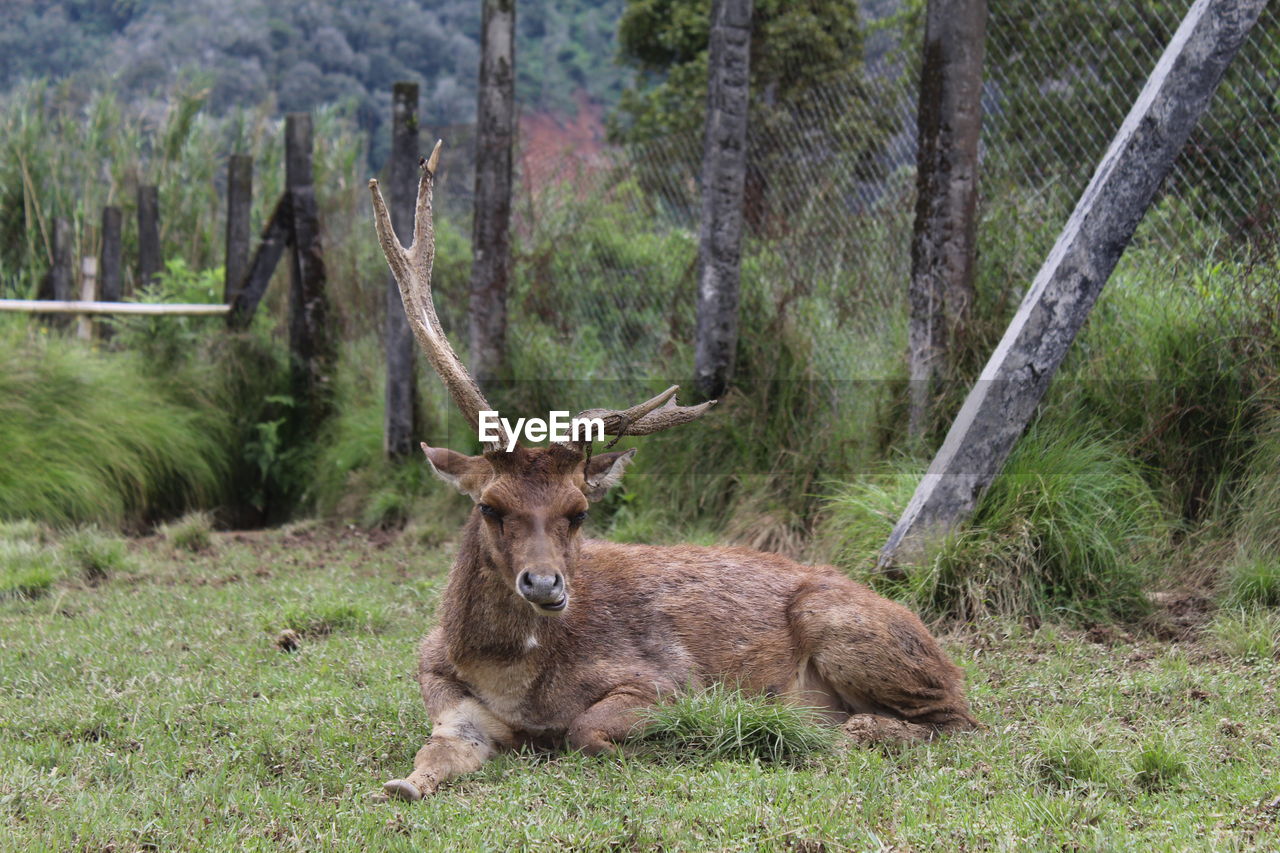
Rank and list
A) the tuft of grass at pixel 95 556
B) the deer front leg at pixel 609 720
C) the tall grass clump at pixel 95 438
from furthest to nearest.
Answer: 1. the tall grass clump at pixel 95 438
2. the tuft of grass at pixel 95 556
3. the deer front leg at pixel 609 720

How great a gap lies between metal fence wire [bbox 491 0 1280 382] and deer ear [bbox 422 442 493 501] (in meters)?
3.79

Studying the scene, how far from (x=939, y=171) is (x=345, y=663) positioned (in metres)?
4.41

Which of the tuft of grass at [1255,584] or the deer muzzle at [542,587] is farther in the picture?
the tuft of grass at [1255,584]

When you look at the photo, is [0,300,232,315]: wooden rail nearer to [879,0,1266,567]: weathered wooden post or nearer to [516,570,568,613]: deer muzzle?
[879,0,1266,567]: weathered wooden post

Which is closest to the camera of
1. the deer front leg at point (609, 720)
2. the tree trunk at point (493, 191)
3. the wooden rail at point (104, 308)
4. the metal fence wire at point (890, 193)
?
the deer front leg at point (609, 720)

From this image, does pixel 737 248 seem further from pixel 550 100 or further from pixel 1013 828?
pixel 550 100

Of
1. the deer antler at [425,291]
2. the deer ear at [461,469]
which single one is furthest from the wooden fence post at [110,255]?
the deer ear at [461,469]

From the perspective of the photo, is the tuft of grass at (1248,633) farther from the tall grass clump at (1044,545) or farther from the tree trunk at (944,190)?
the tree trunk at (944,190)

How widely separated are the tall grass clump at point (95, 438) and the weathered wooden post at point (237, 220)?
2.18 metres

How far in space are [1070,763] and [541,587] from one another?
188cm

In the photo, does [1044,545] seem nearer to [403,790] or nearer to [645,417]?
[645,417]

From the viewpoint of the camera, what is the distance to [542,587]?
444cm

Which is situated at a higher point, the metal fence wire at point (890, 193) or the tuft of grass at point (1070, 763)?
the metal fence wire at point (890, 193)

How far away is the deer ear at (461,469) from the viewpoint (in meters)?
5.02
